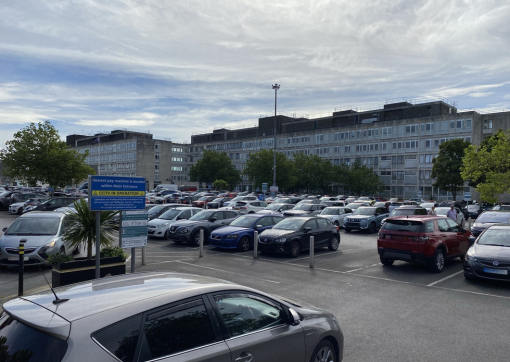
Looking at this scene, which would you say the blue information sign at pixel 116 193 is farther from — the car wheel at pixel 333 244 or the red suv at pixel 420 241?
the car wheel at pixel 333 244

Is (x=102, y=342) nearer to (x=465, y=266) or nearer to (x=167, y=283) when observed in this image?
(x=167, y=283)

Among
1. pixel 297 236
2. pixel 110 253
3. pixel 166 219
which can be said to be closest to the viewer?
pixel 110 253

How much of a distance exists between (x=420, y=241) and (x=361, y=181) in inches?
2283

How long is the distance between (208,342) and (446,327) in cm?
522

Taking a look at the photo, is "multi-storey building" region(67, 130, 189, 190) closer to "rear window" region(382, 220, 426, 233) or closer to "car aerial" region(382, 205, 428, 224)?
"car aerial" region(382, 205, 428, 224)

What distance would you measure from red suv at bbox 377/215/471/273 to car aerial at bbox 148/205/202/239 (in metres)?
10.5

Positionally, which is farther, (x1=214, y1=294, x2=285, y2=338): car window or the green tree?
the green tree

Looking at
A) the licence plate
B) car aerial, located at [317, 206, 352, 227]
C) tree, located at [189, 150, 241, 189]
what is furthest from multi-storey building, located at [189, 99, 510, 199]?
the licence plate

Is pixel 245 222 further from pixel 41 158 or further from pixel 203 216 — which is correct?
pixel 41 158

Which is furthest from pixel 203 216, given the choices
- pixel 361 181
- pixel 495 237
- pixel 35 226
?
pixel 361 181

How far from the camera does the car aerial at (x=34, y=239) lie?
11172mm

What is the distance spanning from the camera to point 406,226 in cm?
1202

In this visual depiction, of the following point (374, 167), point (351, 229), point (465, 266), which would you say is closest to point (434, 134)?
point (374, 167)

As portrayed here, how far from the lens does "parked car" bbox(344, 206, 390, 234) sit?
76.5ft
